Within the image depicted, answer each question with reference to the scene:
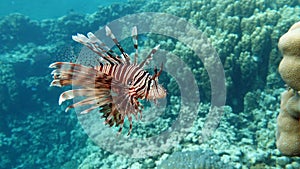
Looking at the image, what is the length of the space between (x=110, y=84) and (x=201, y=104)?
2.97 m

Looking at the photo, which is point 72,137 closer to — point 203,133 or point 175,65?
point 175,65

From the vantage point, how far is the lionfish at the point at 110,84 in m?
1.99

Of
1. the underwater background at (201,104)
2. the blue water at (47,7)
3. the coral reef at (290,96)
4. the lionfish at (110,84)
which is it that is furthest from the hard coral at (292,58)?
the blue water at (47,7)

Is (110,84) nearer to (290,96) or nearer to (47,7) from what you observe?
(290,96)

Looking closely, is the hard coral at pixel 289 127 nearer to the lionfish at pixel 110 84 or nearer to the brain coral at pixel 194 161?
the brain coral at pixel 194 161

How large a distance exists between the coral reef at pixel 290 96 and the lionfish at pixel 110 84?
3.26 feet

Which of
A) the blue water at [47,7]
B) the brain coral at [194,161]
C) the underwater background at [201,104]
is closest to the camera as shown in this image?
the brain coral at [194,161]

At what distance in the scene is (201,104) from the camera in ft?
15.6

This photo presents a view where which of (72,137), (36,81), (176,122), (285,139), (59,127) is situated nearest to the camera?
(285,139)

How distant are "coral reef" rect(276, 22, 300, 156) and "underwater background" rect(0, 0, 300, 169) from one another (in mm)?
892

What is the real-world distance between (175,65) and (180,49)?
349 mm

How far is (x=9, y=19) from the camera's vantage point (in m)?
11.8

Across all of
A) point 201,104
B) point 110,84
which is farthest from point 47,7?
point 110,84

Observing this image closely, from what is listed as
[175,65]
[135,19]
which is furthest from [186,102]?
[135,19]
